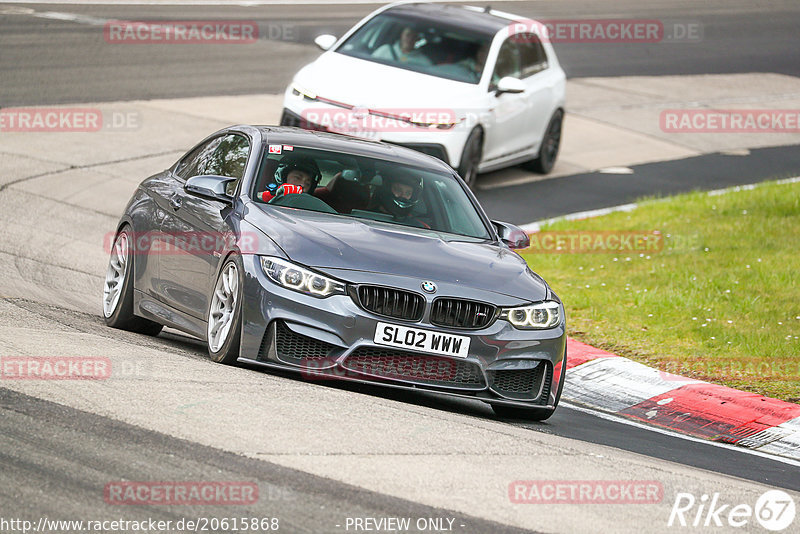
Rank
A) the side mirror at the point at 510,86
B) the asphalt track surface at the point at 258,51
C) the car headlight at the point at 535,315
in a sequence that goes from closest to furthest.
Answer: the car headlight at the point at 535,315, the side mirror at the point at 510,86, the asphalt track surface at the point at 258,51

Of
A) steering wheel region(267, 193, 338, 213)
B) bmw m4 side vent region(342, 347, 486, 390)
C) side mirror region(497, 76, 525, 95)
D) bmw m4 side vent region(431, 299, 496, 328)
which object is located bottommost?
bmw m4 side vent region(342, 347, 486, 390)

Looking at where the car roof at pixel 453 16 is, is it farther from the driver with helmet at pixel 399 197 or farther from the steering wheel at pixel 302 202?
the steering wheel at pixel 302 202

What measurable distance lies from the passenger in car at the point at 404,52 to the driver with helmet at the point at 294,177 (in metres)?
7.52

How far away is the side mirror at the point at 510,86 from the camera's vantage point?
645 inches

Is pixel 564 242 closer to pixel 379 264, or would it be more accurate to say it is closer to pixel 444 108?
pixel 444 108

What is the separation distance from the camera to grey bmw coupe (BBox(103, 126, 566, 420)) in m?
7.66

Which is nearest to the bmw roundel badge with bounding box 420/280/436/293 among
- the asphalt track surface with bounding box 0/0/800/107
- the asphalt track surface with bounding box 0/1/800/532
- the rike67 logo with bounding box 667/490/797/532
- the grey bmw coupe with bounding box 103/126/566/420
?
the grey bmw coupe with bounding box 103/126/566/420

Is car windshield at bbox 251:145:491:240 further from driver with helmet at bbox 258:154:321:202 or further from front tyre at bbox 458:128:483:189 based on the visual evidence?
front tyre at bbox 458:128:483:189

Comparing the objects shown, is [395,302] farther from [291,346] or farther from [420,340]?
[291,346]

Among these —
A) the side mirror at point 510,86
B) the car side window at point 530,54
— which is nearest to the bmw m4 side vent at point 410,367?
the side mirror at point 510,86

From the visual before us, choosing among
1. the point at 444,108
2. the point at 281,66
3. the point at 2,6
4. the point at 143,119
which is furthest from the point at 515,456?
the point at 2,6

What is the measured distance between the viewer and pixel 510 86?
16391mm

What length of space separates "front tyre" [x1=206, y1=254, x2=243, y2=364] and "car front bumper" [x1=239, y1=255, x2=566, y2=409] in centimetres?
8

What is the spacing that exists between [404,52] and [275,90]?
17.6 feet
